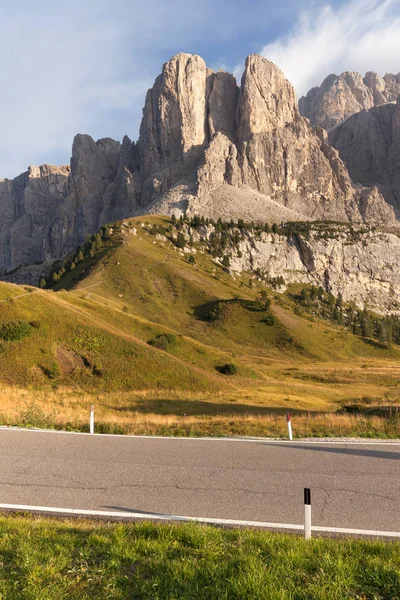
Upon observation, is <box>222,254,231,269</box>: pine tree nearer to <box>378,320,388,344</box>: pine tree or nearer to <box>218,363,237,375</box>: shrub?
<box>378,320,388,344</box>: pine tree

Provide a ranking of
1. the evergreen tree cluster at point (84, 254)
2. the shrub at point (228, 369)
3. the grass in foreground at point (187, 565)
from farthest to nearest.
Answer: the evergreen tree cluster at point (84, 254), the shrub at point (228, 369), the grass in foreground at point (187, 565)

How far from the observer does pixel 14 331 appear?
43.8 meters

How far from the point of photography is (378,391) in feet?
209

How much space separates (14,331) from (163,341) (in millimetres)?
20288

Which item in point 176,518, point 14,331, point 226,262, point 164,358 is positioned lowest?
point 164,358

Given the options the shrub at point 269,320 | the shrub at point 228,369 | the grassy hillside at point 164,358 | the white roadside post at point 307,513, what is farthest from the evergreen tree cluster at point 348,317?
the white roadside post at point 307,513

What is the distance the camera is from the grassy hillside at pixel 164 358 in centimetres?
3959

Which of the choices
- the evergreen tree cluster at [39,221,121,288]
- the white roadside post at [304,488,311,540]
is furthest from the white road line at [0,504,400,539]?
the evergreen tree cluster at [39,221,121,288]

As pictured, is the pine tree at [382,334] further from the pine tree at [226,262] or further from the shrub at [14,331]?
the shrub at [14,331]

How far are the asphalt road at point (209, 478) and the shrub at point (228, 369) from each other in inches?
1539

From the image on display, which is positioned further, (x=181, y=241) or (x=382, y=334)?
(x=181, y=241)

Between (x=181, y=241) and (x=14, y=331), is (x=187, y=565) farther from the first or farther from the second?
(x=181, y=241)

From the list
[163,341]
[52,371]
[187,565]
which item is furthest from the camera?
[163,341]

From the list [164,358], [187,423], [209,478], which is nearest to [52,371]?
[164,358]
